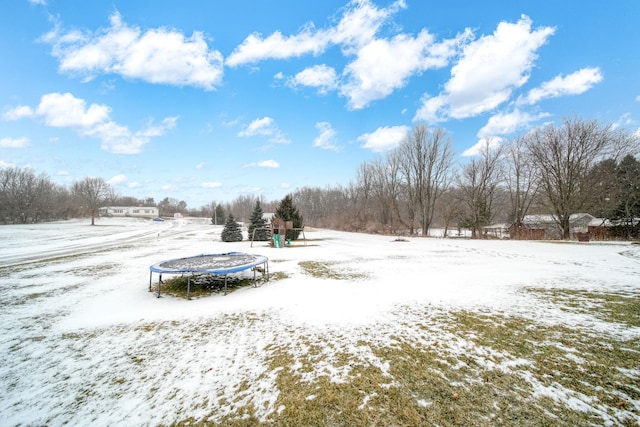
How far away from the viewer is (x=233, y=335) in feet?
14.9

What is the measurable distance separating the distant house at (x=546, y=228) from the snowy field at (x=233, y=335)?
1894 centimetres

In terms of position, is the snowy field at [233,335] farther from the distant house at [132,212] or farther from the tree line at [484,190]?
the distant house at [132,212]

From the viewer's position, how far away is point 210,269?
7.03 metres

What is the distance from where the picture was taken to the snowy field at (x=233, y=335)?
2.85 meters

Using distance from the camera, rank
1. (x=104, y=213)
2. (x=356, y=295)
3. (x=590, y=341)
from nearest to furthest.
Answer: (x=590, y=341)
(x=356, y=295)
(x=104, y=213)

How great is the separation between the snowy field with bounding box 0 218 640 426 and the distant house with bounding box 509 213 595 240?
1894cm

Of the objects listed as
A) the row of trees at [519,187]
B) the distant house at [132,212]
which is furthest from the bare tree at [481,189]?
the distant house at [132,212]

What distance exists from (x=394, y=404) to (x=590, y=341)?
11.8 feet

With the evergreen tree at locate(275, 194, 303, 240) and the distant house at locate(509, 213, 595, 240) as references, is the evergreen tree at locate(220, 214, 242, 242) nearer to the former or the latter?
the evergreen tree at locate(275, 194, 303, 240)

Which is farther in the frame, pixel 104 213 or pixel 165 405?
pixel 104 213

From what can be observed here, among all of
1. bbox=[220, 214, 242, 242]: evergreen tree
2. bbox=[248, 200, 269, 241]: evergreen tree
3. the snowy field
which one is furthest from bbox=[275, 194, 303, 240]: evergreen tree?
the snowy field

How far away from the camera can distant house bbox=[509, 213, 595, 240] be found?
25.4m

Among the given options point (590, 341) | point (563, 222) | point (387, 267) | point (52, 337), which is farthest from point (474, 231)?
point (52, 337)

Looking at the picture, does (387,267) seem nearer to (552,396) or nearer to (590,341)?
(590,341)
